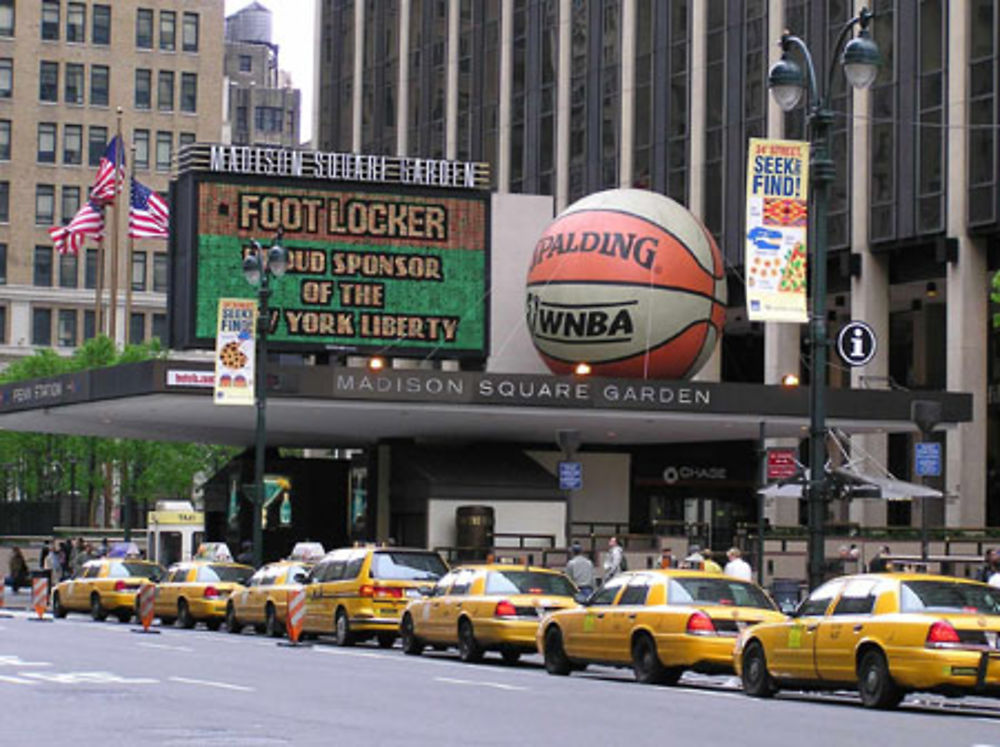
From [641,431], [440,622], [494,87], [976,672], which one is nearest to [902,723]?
[976,672]

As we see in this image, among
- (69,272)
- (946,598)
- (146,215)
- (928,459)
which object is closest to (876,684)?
(946,598)

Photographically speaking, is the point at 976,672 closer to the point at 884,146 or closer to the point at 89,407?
the point at 89,407

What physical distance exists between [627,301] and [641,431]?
5.35 m

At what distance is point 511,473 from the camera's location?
5300cm

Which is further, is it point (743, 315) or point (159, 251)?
point (159, 251)

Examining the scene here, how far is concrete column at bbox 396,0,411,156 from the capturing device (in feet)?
301

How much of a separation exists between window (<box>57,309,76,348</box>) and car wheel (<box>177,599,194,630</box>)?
7819cm

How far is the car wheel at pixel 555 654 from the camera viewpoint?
28.0m

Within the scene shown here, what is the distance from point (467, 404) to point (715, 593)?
20.0 metres

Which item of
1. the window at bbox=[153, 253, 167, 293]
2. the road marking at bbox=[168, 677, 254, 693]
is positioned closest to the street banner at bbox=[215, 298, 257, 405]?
the road marking at bbox=[168, 677, 254, 693]

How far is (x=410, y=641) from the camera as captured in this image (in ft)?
106

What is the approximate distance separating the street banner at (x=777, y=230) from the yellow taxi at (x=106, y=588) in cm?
2078

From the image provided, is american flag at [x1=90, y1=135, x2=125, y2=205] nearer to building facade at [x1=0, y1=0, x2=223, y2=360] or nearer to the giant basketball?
the giant basketball

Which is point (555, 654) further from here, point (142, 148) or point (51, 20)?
point (51, 20)
